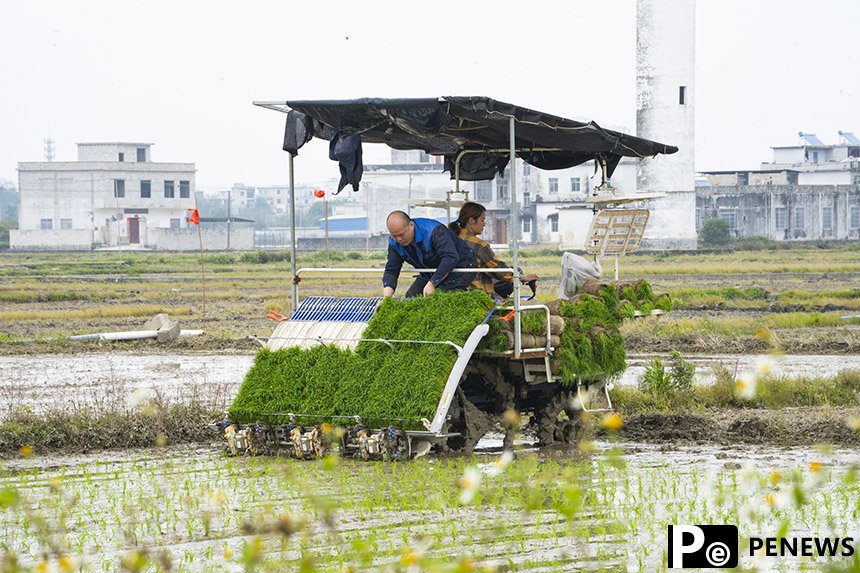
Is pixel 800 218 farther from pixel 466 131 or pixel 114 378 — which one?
pixel 466 131

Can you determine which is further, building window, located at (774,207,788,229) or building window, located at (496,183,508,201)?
building window, located at (774,207,788,229)

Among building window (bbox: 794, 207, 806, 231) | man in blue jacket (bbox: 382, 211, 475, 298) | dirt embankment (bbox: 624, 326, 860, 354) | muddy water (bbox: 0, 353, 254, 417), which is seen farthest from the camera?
building window (bbox: 794, 207, 806, 231)

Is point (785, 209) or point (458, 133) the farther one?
point (785, 209)

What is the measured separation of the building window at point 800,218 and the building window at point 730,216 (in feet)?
13.1

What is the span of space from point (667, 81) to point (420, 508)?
178 feet

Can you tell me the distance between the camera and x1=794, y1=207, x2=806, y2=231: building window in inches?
3610

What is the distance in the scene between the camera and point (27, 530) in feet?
28.5

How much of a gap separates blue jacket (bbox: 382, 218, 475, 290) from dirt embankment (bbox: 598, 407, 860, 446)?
2354 millimetres

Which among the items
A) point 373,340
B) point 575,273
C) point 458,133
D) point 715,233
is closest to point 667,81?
point 715,233

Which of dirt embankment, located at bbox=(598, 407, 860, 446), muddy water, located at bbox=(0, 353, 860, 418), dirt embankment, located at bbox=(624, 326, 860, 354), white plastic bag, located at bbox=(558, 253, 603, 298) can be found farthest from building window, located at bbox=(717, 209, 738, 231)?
white plastic bag, located at bbox=(558, 253, 603, 298)

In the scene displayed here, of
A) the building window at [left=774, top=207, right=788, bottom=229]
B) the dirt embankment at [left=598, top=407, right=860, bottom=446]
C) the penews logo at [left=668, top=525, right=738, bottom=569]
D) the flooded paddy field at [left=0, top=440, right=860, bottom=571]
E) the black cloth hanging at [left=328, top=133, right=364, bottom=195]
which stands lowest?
the dirt embankment at [left=598, top=407, right=860, bottom=446]

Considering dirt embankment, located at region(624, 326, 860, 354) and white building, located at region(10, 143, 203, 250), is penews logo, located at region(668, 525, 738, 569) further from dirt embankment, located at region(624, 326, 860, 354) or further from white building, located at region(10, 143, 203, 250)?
→ white building, located at region(10, 143, 203, 250)

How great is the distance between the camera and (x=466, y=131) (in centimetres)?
1261

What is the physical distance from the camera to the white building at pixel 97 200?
9719cm
